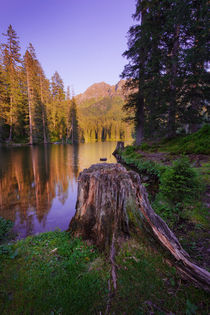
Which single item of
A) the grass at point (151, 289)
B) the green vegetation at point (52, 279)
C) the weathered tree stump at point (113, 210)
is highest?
the weathered tree stump at point (113, 210)

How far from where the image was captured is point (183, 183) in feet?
13.3

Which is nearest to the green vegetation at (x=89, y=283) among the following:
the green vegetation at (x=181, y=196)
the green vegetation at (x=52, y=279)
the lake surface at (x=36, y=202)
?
the green vegetation at (x=52, y=279)

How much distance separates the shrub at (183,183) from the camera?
13.3ft

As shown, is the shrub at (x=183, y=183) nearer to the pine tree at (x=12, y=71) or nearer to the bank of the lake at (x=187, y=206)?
the bank of the lake at (x=187, y=206)

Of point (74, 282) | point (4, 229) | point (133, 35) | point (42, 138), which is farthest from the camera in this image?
point (42, 138)

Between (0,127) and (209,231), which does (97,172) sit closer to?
(209,231)

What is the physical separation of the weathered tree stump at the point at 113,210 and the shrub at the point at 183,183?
6.25ft

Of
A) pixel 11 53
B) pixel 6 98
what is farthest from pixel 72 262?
pixel 11 53

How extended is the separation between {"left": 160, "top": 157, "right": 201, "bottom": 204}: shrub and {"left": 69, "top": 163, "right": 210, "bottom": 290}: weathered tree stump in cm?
190

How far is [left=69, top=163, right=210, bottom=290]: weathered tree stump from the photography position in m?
2.41

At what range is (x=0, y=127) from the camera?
99.0 feet

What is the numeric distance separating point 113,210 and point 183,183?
2.59m

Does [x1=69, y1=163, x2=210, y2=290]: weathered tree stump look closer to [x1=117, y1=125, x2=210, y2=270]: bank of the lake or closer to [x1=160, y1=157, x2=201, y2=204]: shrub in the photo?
[x1=117, y1=125, x2=210, y2=270]: bank of the lake

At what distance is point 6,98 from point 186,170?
39957 millimetres
